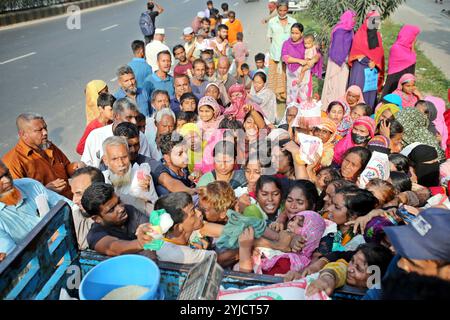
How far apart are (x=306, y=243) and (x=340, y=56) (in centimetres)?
482

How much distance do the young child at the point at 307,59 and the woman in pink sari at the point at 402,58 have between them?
4.51 feet

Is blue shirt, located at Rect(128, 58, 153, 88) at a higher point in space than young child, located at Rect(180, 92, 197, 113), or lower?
higher

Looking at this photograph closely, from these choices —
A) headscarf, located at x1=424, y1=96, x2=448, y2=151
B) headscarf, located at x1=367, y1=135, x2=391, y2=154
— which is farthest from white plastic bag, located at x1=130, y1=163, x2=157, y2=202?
headscarf, located at x1=424, y1=96, x2=448, y2=151

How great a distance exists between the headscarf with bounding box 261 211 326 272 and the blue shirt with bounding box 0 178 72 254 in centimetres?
157

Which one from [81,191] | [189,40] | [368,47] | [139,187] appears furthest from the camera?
[189,40]

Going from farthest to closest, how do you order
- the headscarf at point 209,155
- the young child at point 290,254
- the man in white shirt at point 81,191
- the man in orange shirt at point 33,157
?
the headscarf at point 209,155
the man in orange shirt at point 33,157
the man in white shirt at point 81,191
the young child at point 290,254

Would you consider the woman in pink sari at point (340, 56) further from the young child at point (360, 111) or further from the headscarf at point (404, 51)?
the young child at point (360, 111)

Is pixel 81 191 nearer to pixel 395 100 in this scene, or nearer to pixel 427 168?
pixel 427 168

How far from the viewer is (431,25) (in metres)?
16.3

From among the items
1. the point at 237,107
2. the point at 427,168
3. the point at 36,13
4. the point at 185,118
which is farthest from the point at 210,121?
the point at 36,13

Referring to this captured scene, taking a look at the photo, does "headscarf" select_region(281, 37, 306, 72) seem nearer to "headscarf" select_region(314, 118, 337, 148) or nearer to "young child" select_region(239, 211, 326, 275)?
"headscarf" select_region(314, 118, 337, 148)

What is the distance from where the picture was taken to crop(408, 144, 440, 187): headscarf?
3.68 meters

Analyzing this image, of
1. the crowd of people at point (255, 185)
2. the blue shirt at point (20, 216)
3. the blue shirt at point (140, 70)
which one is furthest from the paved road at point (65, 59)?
the blue shirt at point (20, 216)

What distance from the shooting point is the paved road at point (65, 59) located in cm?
683
